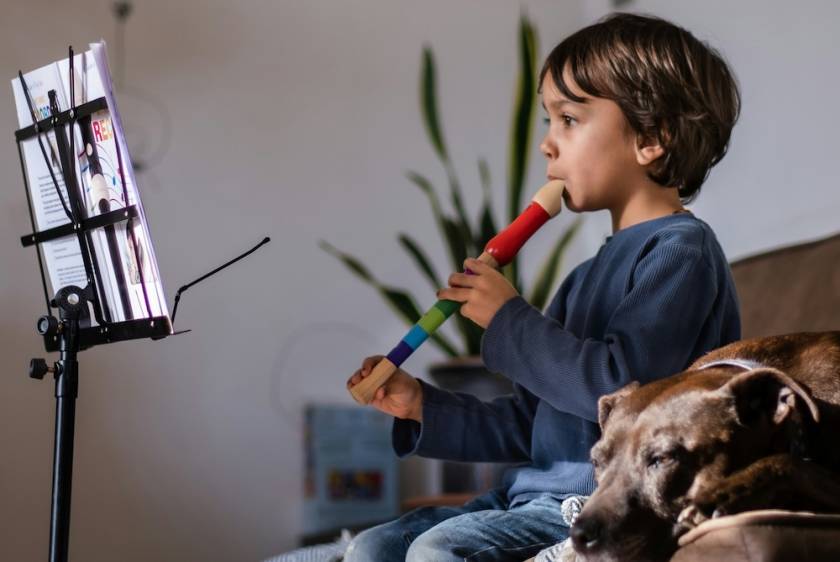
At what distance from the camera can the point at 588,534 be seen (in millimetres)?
851

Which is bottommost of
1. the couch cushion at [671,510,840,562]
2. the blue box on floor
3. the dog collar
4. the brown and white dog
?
the blue box on floor

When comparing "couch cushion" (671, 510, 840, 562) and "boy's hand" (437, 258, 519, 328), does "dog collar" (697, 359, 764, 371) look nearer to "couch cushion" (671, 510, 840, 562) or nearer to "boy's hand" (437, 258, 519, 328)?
"couch cushion" (671, 510, 840, 562)

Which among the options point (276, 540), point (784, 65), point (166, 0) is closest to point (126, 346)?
point (276, 540)

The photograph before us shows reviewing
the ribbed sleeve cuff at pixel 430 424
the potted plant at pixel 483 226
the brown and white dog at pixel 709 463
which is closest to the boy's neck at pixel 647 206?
the ribbed sleeve cuff at pixel 430 424

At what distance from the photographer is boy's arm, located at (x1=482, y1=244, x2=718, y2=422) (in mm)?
1179

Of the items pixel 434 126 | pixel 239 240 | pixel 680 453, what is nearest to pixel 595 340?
pixel 680 453

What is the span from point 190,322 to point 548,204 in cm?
151

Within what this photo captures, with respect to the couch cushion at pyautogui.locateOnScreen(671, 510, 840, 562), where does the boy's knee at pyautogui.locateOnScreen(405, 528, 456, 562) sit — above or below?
below

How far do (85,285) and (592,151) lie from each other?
72 cm

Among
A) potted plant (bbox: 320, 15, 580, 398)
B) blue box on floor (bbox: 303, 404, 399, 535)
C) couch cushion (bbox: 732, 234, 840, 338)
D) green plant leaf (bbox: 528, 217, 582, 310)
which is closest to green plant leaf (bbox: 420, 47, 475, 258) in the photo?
potted plant (bbox: 320, 15, 580, 398)

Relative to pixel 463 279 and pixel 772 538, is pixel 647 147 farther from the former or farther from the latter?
pixel 772 538

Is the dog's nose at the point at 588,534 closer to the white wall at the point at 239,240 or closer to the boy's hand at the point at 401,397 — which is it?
the boy's hand at the point at 401,397

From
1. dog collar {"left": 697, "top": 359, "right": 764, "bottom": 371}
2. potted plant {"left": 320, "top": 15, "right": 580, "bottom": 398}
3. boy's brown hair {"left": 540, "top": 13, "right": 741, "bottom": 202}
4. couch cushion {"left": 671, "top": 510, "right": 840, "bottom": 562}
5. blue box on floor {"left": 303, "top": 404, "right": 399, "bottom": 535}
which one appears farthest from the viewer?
blue box on floor {"left": 303, "top": 404, "right": 399, "bottom": 535}

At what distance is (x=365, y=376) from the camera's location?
52.6 inches
